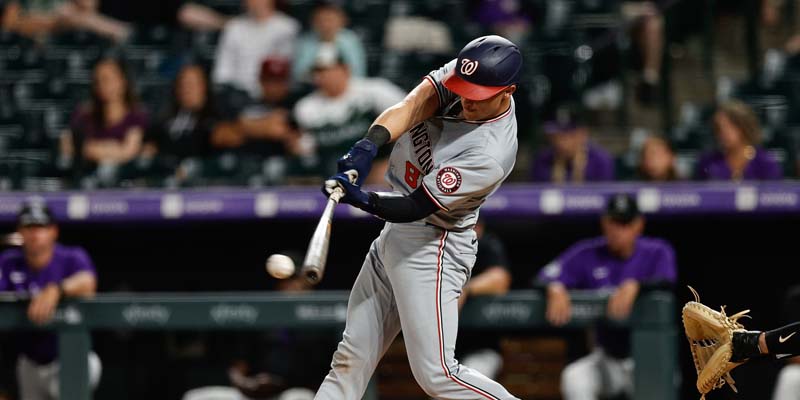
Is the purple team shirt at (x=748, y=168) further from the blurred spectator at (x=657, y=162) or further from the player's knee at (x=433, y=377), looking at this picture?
the player's knee at (x=433, y=377)

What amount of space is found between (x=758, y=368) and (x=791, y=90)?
2.33 m

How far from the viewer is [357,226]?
→ 6887 mm

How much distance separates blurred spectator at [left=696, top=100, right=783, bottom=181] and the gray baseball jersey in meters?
2.92

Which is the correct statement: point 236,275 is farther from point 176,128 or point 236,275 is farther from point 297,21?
point 297,21

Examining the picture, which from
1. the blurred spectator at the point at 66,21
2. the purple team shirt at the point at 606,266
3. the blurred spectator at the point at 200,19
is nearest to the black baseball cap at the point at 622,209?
the purple team shirt at the point at 606,266

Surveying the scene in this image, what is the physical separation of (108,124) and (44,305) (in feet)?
8.08

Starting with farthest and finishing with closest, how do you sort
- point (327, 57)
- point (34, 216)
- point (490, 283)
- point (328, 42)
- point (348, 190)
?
1. point (328, 42)
2. point (327, 57)
3. point (34, 216)
4. point (490, 283)
5. point (348, 190)

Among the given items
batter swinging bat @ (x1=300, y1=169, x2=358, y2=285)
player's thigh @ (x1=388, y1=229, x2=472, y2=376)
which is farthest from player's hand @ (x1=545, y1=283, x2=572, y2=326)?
batter swinging bat @ (x1=300, y1=169, x2=358, y2=285)

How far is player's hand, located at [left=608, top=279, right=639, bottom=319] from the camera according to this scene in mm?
5253

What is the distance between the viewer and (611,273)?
19.1ft

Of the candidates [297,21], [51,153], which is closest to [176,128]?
[51,153]

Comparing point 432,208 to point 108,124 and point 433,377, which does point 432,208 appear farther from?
point 108,124

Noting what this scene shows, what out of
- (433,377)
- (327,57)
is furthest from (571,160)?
(433,377)

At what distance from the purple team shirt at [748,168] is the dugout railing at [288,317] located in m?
1.44
